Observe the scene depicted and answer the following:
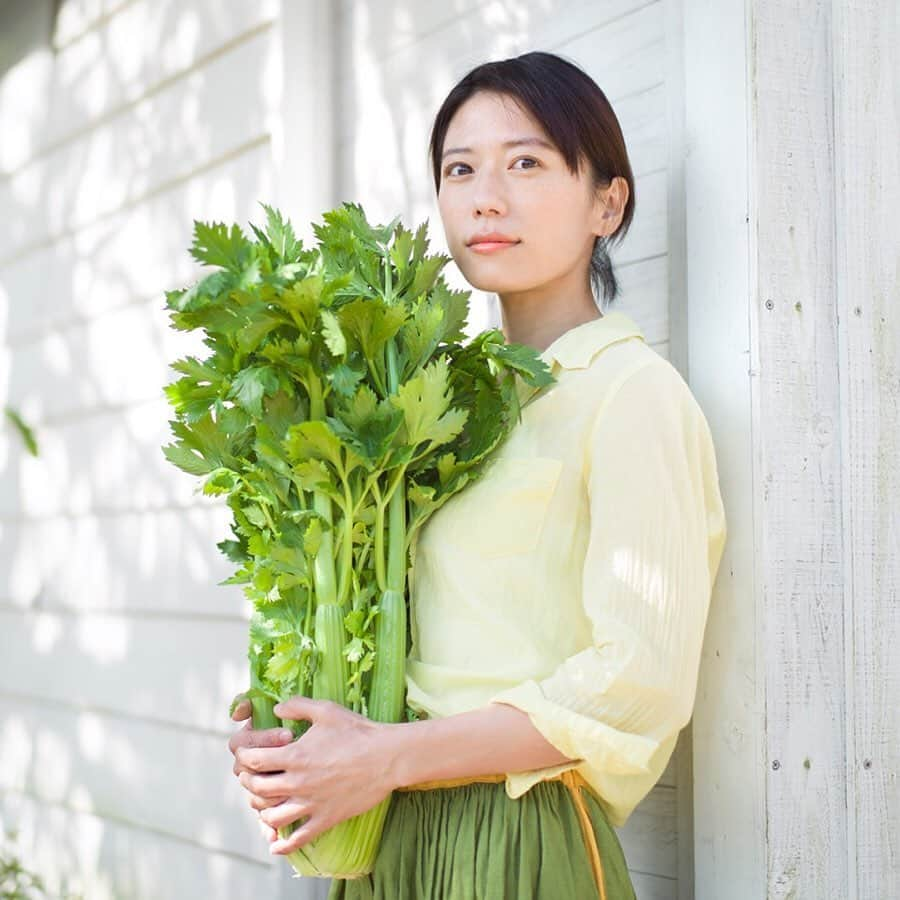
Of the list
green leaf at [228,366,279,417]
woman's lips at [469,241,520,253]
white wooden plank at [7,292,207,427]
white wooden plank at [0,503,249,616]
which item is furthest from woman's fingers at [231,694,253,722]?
white wooden plank at [7,292,207,427]

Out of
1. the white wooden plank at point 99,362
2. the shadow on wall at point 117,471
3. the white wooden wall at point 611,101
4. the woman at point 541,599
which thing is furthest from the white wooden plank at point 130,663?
the woman at point 541,599

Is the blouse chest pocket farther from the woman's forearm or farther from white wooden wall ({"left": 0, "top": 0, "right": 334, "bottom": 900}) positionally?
white wooden wall ({"left": 0, "top": 0, "right": 334, "bottom": 900})

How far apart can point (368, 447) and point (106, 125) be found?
245 cm

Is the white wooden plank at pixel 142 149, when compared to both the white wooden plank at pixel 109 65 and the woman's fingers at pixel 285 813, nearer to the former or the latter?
the white wooden plank at pixel 109 65

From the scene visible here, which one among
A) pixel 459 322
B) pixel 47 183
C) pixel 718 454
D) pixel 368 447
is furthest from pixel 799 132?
pixel 47 183

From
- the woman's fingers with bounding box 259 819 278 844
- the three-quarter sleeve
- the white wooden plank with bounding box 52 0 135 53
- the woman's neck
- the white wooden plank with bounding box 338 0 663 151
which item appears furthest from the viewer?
the white wooden plank with bounding box 52 0 135 53

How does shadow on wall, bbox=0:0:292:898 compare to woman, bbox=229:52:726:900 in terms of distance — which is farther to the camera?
shadow on wall, bbox=0:0:292:898

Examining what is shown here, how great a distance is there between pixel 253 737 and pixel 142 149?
2.22 metres

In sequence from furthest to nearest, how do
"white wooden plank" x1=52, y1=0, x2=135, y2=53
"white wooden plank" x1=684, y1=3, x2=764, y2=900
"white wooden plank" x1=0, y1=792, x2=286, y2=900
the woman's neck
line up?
1. "white wooden plank" x1=52, y1=0, x2=135, y2=53
2. "white wooden plank" x1=0, y1=792, x2=286, y2=900
3. the woman's neck
4. "white wooden plank" x1=684, y1=3, x2=764, y2=900

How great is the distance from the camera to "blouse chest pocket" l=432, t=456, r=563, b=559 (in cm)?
156

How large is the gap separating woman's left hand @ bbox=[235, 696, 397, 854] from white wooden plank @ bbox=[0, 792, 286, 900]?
119cm

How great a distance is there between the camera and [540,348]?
70.1 inches

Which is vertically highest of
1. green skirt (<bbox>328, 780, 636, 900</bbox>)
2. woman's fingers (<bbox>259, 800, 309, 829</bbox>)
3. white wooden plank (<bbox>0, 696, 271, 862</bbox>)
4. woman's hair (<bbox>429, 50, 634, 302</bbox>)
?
woman's hair (<bbox>429, 50, 634, 302</bbox>)

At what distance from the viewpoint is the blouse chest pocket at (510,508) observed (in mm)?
1563
